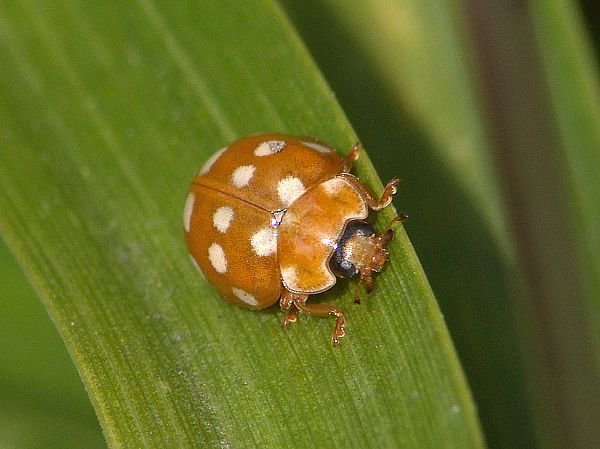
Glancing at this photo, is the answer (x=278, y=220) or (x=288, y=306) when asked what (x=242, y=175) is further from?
(x=288, y=306)

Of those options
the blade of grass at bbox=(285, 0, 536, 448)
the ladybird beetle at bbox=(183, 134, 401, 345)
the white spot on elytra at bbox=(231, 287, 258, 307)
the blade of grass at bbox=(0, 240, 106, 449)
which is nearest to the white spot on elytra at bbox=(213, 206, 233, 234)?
the ladybird beetle at bbox=(183, 134, 401, 345)

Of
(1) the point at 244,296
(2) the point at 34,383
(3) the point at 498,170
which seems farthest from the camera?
(2) the point at 34,383

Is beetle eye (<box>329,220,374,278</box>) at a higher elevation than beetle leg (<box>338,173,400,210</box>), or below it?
below

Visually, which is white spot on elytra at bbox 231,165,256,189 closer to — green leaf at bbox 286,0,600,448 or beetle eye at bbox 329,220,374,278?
beetle eye at bbox 329,220,374,278

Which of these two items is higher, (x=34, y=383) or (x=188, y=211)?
(x=188, y=211)

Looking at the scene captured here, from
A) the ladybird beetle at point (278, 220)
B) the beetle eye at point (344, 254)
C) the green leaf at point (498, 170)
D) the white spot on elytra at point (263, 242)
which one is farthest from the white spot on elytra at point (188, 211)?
the green leaf at point (498, 170)

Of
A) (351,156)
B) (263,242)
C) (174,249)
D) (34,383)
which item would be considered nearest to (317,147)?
(351,156)

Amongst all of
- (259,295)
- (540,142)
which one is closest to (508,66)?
(540,142)
